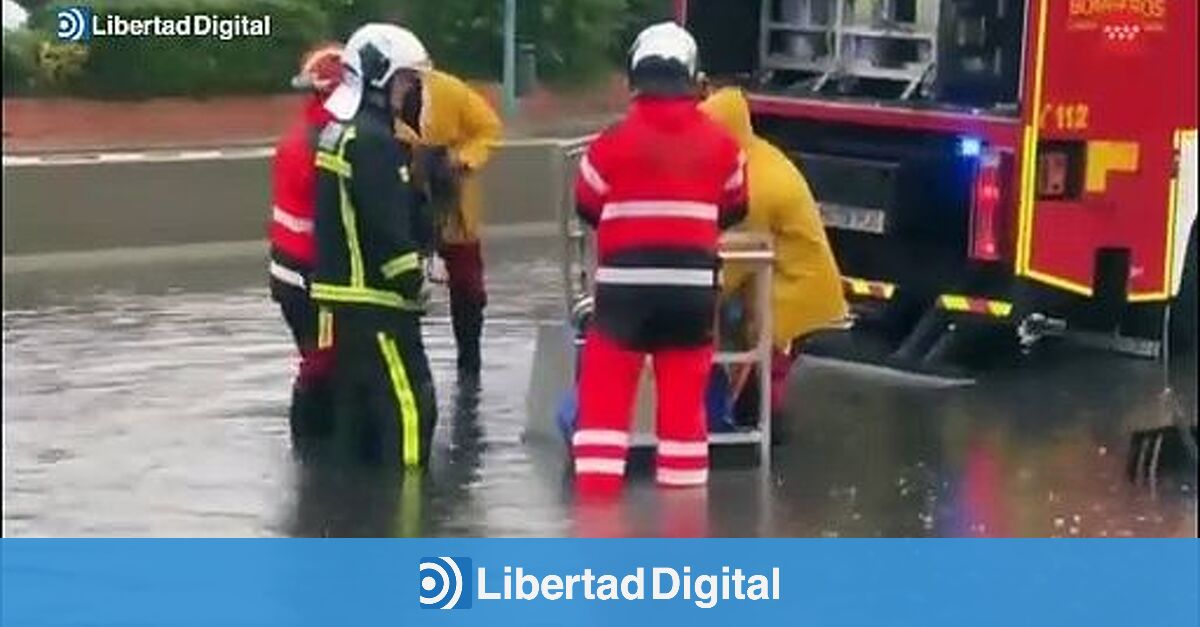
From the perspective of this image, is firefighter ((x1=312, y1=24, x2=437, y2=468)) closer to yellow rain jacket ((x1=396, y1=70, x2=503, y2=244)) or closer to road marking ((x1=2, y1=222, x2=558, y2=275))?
yellow rain jacket ((x1=396, y1=70, x2=503, y2=244))

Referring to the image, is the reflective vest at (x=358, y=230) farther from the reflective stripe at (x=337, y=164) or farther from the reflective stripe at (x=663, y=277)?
the reflective stripe at (x=663, y=277)

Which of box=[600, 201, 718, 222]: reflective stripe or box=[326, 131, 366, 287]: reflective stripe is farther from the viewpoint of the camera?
box=[326, 131, 366, 287]: reflective stripe

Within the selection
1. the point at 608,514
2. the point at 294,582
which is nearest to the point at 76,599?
the point at 294,582

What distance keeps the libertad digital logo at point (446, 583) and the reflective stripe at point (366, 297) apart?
127 centimetres

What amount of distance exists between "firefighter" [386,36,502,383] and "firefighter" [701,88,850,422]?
152cm


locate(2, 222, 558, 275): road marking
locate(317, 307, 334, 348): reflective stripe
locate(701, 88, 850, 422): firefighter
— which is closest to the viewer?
locate(317, 307, 334, 348): reflective stripe

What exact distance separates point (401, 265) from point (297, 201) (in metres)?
0.67

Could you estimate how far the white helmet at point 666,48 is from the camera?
27.0 ft

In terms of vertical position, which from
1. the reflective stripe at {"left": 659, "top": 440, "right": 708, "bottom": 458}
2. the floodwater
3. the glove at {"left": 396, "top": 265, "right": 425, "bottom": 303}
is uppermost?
the glove at {"left": 396, "top": 265, "right": 425, "bottom": 303}

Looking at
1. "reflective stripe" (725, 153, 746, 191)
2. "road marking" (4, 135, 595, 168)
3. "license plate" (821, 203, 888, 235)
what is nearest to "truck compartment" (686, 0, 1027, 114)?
"license plate" (821, 203, 888, 235)

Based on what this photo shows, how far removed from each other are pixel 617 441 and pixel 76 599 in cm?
199

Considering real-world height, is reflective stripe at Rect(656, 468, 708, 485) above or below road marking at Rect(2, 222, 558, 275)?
above

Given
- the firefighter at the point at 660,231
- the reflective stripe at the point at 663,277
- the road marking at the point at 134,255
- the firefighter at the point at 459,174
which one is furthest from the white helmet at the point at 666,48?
the road marking at the point at 134,255

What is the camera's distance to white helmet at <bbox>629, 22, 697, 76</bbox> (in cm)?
824
